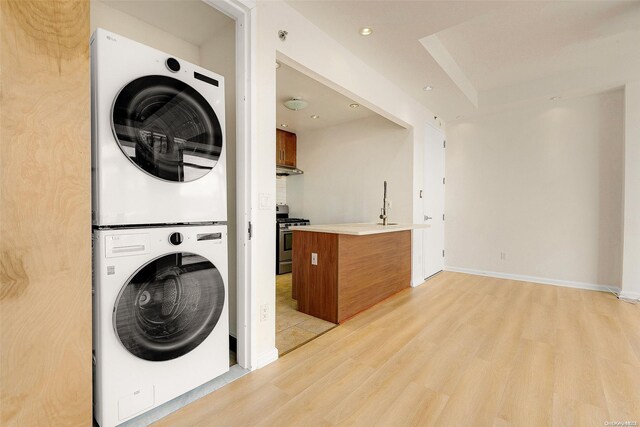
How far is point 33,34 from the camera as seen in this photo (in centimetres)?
108

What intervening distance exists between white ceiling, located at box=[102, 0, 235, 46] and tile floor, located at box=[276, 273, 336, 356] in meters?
2.45

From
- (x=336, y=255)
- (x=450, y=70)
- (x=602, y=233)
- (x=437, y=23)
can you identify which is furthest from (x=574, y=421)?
(x=602, y=233)

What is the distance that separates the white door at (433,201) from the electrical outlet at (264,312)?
2932 mm

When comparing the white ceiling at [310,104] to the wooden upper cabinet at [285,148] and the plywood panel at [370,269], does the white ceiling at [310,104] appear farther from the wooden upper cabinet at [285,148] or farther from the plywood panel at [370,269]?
the plywood panel at [370,269]

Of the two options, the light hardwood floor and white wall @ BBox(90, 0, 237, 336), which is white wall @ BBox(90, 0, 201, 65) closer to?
white wall @ BBox(90, 0, 237, 336)

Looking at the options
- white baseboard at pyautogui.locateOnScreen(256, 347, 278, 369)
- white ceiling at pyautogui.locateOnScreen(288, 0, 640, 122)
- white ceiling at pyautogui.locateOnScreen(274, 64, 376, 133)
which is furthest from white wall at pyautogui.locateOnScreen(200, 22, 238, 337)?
white ceiling at pyautogui.locateOnScreen(274, 64, 376, 133)

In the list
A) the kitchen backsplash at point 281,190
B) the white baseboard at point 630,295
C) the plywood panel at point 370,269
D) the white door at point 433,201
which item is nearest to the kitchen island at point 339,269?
the plywood panel at point 370,269

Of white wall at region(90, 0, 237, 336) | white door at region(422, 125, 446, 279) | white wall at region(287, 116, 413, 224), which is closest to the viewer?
white wall at region(90, 0, 237, 336)

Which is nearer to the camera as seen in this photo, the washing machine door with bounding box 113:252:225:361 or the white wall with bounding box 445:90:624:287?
the washing machine door with bounding box 113:252:225:361

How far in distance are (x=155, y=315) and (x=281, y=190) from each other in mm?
4251

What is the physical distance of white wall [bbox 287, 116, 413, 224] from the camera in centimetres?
402

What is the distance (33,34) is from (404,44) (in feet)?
8.21

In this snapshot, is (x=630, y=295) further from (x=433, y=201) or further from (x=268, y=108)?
(x=268, y=108)

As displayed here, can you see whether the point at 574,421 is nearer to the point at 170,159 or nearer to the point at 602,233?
the point at 170,159
